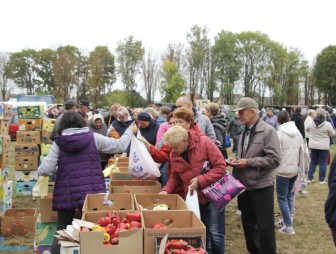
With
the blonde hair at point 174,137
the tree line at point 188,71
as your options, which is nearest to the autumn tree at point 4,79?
the tree line at point 188,71

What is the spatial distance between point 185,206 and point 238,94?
171 ft

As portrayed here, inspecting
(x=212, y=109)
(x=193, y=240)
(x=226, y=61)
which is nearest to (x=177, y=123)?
(x=193, y=240)

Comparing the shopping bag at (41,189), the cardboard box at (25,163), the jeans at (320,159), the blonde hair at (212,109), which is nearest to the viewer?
the shopping bag at (41,189)

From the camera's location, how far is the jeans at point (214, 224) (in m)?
3.74

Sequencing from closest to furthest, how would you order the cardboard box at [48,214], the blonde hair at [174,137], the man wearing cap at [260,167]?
the blonde hair at [174,137]
the man wearing cap at [260,167]
the cardboard box at [48,214]

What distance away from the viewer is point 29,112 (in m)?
8.14

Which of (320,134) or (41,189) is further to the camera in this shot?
(320,134)

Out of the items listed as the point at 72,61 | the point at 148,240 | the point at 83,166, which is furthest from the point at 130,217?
the point at 72,61

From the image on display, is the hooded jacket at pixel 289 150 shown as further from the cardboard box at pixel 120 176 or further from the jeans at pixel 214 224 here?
the cardboard box at pixel 120 176

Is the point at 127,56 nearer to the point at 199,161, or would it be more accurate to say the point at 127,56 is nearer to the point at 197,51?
the point at 197,51

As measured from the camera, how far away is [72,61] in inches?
1795

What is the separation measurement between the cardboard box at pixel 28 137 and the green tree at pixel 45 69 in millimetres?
41568

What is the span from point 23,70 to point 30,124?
4207 cm

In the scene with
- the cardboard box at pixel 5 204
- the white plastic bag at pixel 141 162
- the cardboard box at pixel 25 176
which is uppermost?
the white plastic bag at pixel 141 162
